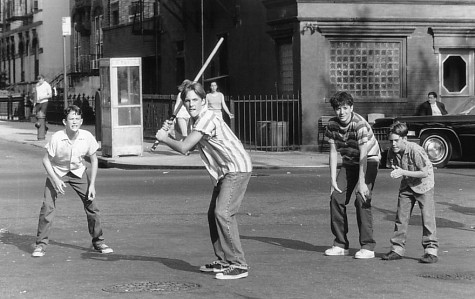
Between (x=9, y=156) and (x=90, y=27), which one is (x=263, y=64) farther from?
(x=90, y=27)

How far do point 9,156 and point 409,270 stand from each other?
17.6m

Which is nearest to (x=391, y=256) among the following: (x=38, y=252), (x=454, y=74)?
(x=38, y=252)

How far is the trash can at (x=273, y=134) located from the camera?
87.4 feet

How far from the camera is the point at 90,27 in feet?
171

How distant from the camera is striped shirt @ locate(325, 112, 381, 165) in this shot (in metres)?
9.98

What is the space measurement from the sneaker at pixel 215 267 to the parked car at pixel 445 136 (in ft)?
40.9

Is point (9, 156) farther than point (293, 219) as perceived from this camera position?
Yes

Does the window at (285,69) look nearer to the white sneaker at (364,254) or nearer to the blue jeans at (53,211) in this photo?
the blue jeans at (53,211)

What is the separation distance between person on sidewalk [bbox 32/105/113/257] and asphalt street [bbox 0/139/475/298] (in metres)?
0.26

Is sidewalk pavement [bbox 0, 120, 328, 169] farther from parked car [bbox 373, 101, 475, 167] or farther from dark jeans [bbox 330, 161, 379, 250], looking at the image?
dark jeans [bbox 330, 161, 379, 250]

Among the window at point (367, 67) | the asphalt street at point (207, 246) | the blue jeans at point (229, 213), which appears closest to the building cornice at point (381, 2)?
the window at point (367, 67)

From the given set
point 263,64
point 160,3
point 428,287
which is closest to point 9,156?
point 263,64

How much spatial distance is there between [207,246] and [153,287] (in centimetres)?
243

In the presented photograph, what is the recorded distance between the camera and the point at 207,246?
1095 centimetres
